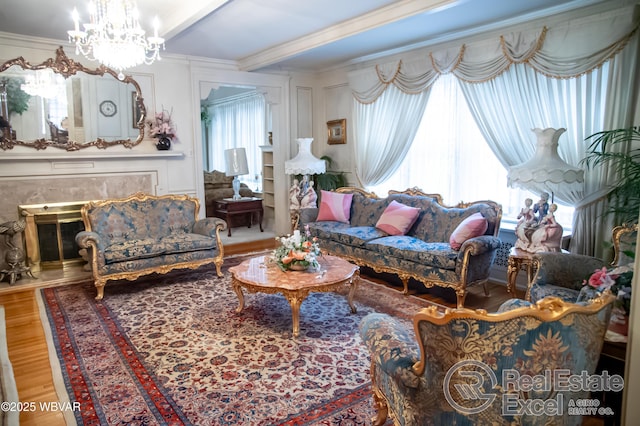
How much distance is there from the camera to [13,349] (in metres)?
3.11

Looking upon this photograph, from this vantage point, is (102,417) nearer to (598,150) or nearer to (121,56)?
(121,56)

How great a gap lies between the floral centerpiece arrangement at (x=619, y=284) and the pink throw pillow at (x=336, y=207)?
3.53m

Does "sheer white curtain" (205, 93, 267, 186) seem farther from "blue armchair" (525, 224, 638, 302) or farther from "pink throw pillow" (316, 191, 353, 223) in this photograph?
"blue armchair" (525, 224, 638, 302)

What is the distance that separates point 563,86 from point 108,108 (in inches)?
201

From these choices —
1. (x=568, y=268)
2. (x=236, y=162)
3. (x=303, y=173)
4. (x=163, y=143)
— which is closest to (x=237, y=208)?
(x=236, y=162)

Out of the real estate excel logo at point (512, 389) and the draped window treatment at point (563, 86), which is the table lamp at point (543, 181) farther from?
the real estate excel logo at point (512, 389)

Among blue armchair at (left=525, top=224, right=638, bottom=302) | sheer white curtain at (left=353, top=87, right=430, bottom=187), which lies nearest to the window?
sheer white curtain at (left=353, top=87, right=430, bottom=187)

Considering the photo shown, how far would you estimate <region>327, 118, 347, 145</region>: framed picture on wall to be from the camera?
657cm

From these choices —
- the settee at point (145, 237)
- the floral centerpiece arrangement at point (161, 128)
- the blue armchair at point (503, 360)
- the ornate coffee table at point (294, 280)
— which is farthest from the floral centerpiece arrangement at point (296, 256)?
the floral centerpiece arrangement at point (161, 128)

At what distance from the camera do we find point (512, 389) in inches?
57.2

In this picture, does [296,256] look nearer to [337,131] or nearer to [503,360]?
[503,360]

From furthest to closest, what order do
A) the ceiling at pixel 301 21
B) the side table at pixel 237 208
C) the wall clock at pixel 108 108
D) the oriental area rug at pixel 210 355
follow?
the side table at pixel 237 208, the wall clock at pixel 108 108, the ceiling at pixel 301 21, the oriental area rug at pixel 210 355

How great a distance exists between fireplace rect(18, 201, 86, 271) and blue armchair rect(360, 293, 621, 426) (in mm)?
4868

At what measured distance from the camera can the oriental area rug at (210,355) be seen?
92.2 inches
